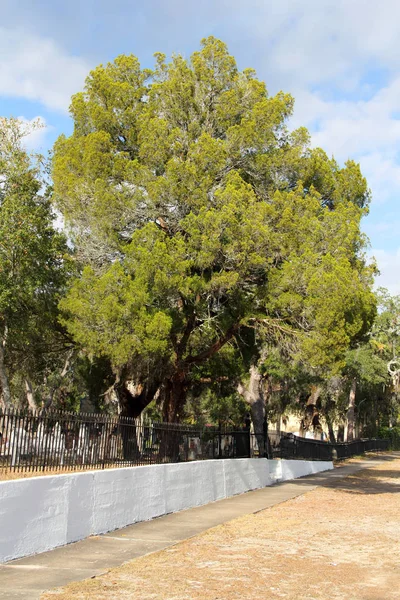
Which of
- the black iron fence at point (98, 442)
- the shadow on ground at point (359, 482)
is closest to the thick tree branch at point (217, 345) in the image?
the black iron fence at point (98, 442)

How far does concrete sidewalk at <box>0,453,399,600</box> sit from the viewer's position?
667 cm

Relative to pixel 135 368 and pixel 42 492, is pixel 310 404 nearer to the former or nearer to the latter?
pixel 135 368

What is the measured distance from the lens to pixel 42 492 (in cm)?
848

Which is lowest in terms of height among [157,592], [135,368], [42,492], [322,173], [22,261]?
[157,592]

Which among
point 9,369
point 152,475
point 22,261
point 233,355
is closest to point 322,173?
point 233,355

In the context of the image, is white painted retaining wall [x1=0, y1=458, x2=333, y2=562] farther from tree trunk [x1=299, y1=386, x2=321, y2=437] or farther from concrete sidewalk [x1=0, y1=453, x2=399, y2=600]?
tree trunk [x1=299, y1=386, x2=321, y2=437]

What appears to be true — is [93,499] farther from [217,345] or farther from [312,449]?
[312,449]

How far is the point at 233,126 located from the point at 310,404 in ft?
92.2

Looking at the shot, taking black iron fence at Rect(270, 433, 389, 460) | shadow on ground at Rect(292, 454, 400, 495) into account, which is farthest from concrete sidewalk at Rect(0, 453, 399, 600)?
black iron fence at Rect(270, 433, 389, 460)

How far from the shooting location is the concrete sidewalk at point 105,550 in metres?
6.67

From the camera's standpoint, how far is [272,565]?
801cm

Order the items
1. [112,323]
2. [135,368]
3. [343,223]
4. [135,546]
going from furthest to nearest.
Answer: [135,368] → [343,223] → [112,323] → [135,546]

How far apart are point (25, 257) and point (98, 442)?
373 inches

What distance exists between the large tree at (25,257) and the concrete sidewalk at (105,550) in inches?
357
